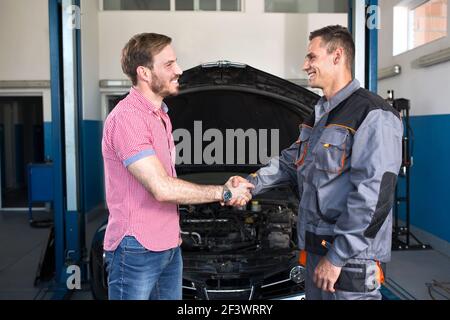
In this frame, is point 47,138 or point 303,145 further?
point 47,138

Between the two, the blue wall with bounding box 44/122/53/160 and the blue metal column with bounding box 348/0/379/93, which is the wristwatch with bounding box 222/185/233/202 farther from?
the blue wall with bounding box 44/122/53/160

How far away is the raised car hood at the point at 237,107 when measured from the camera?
3.39 metres

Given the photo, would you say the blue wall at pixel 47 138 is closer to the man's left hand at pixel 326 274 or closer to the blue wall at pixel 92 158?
the blue wall at pixel 92 158

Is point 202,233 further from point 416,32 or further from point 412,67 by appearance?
point 416,32

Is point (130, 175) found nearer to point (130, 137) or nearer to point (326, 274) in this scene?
point (130, 137)

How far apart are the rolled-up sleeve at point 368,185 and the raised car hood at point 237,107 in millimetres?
1573

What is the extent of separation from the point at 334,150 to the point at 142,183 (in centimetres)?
78

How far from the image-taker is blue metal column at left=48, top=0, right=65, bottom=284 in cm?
391

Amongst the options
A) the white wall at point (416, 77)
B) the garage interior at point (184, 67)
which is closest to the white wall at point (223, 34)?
the garage interior at point (184, 67)

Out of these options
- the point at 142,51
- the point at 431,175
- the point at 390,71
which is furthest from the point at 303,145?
the point at 390,71

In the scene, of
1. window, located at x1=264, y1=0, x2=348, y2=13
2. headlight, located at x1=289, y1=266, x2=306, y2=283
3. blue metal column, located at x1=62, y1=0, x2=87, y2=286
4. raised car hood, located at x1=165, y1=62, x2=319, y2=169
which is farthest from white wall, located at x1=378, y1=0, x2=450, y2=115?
blue metal column, located at x1=62, y1=0, x2=87, y2=286

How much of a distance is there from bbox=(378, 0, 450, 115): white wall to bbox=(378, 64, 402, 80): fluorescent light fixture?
6 centimetres

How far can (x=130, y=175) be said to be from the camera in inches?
71.8

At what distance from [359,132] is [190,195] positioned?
0.73 meters
